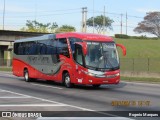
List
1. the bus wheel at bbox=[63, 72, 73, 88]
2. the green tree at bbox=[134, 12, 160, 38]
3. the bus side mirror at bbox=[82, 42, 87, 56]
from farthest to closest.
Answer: the green tree at bbox=[134, 12, 160, 38] → the bus wheel at bbox=[63, 72, 73, 88] → the bus side mirror at bbox=[82, 42, 87, 56]

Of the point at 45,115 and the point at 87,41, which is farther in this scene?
the point at 87,41

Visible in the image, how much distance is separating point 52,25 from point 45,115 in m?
137

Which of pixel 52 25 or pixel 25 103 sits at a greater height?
pixel 52 25

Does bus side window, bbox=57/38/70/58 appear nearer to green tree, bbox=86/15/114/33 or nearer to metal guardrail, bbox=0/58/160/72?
metal guardrail, bbox=0/58/160/72

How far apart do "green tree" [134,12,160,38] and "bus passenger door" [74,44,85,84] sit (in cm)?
12790

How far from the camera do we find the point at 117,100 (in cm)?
1797

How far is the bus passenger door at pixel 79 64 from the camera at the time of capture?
23.5 metres

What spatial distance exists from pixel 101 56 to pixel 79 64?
125cm

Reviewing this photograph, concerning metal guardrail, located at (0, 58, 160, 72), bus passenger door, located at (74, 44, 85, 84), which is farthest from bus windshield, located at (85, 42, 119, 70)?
metal guardrail, located at (0, 58, 160, 72)

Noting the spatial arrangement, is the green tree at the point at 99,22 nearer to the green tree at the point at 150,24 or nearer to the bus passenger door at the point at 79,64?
the green tree at the point at 150,24

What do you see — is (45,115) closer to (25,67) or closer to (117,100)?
(117,100)

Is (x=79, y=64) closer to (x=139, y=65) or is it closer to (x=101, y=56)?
(x=101, y=56)

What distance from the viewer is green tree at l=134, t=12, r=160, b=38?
5891 inches

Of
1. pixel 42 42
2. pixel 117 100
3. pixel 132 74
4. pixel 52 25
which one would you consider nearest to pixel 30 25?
pixel 52 25
